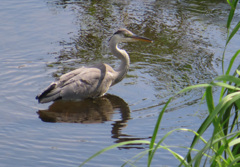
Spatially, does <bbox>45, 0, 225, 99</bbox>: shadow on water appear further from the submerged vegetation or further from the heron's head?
the submerged vegetation

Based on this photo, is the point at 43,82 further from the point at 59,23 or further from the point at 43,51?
the point at 59,23

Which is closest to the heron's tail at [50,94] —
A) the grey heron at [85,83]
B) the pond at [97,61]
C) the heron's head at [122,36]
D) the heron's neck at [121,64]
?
the grey heron at [85,83]

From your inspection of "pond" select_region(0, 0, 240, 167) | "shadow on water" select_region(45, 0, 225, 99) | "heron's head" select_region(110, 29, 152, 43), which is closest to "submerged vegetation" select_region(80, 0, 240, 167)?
"pond" select_region(0, 0, 240, 167)

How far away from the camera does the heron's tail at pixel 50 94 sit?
6.15 metres

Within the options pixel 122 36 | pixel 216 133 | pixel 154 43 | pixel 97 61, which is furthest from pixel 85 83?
pixel 216 133

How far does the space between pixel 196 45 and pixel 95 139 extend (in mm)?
3769

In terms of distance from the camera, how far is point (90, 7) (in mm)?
10133

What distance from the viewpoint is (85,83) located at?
21.9ft

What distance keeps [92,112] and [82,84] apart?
603 mm

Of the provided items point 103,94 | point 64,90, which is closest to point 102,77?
point 103,94

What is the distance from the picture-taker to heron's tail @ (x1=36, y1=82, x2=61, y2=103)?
6.15m

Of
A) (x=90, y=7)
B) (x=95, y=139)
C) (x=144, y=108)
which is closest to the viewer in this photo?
(x=95, y=139)

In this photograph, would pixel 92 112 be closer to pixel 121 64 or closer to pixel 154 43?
pixel 121 64

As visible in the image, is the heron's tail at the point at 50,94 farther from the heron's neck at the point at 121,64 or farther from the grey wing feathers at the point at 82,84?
the heron's neck at the point at 121,64
